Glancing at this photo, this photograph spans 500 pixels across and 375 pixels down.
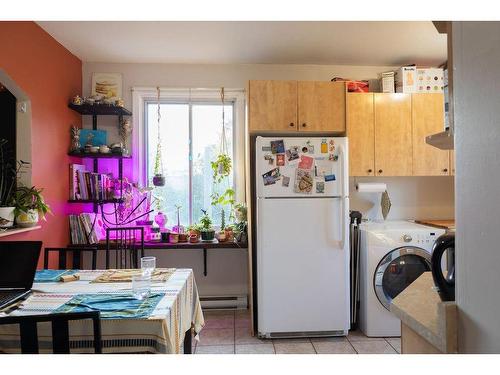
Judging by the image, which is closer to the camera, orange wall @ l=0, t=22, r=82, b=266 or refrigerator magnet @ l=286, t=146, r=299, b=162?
orange wall @ l=0, t=22, r=82, b=266

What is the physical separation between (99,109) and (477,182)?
329 cm

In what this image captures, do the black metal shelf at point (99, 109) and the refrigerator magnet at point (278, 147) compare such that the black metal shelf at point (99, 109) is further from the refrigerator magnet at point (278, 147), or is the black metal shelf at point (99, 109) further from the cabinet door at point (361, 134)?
the cabinet door at point (361, 134)

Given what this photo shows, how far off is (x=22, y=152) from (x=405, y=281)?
122 inches

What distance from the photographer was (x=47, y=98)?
2889 mm

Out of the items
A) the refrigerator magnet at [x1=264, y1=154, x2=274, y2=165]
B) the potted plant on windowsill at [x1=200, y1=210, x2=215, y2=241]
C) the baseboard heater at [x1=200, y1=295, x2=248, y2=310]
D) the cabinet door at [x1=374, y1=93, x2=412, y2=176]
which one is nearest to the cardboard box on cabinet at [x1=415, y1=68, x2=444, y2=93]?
the cabinet door at [x1=374, y1=93, x2=412, y2=176]

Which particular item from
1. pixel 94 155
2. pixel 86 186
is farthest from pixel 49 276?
pixel 94 155

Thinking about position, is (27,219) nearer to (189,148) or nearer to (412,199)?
(189,148)

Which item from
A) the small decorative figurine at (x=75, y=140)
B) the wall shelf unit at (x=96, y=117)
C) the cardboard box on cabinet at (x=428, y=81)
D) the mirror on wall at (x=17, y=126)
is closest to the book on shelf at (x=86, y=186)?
the wall shelf unit at (x=96, y=117)

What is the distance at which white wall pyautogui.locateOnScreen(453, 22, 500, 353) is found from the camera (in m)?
0.71

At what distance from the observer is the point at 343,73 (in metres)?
3.70

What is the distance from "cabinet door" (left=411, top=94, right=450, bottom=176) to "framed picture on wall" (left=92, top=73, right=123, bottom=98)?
9.10 feet

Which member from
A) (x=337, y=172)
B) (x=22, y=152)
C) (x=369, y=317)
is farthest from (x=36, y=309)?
(x=369, y=317)

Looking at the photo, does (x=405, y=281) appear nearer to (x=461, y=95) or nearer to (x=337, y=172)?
(x=337, y=172)

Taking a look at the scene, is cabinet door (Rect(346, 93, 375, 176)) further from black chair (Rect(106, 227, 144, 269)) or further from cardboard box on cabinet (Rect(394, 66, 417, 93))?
black chair (Rect(106, 227, 144, 269))
